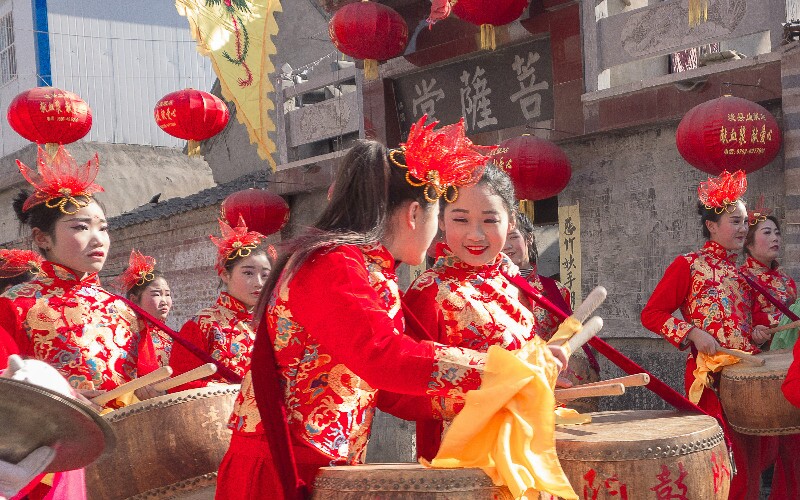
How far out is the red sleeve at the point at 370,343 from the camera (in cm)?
186

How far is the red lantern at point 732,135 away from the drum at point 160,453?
140 inches

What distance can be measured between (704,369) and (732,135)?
164cm

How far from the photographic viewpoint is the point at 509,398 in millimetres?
1870

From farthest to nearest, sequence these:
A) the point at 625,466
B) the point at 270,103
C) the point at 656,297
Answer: the point at 270,103 < the point at 656,297 < the point at 625,466

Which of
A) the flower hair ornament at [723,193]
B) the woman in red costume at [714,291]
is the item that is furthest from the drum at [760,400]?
the flower hair ornament at [723,193]

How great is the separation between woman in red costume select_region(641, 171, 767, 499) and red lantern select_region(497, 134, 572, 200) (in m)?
1.67

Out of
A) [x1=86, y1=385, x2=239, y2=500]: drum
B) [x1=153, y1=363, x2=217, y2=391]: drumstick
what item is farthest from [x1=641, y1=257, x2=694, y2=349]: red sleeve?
[x1=153, y1=363, x2=217, y2=391]: drumstick

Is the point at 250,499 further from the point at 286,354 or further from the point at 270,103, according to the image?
the point at 270,103

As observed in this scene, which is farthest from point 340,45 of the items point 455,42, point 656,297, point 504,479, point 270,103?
point 504,479

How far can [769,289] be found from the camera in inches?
201

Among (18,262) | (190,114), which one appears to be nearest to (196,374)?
(18,262)

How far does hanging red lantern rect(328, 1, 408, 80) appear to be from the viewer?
7.70m

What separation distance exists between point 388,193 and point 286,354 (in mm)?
433

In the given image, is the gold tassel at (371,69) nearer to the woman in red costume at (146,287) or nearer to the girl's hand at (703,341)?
the woman in red costume at (146,287)
